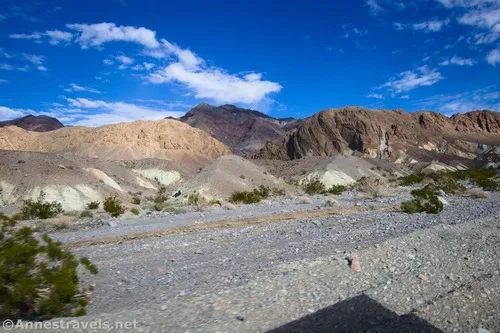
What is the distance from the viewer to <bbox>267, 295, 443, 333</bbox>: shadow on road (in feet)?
17.5

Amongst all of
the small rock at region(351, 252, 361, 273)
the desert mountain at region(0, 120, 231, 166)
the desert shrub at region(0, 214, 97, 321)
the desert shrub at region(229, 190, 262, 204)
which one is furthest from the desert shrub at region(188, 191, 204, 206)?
the desert mountain at region(0, 120, 231, 166)

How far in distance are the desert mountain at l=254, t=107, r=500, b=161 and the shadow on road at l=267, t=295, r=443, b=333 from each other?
383 ft

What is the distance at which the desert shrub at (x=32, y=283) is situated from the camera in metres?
6.14

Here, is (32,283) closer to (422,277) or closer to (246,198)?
(422,277)

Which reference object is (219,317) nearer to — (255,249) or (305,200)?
(255,249)

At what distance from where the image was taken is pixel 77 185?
4866 cm

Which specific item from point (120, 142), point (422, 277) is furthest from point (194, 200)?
point (120, 142)

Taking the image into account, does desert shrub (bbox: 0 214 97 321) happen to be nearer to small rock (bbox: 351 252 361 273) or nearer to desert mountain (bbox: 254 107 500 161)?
small rock (bbox: 351 252 361 273)

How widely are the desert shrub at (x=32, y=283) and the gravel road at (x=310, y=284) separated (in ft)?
2.29

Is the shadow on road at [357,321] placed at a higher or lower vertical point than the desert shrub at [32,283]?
lower

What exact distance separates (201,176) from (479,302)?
51.4 meters

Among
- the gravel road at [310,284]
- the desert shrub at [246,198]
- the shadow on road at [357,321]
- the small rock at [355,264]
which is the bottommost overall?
the shadow on road at [357,321]

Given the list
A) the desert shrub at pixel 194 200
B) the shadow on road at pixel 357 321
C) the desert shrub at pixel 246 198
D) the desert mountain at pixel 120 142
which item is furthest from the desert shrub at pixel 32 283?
the desert mountain at pixel 120 142

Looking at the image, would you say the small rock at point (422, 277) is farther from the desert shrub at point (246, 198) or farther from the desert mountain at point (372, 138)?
the desert mountain at point (372, 138)
